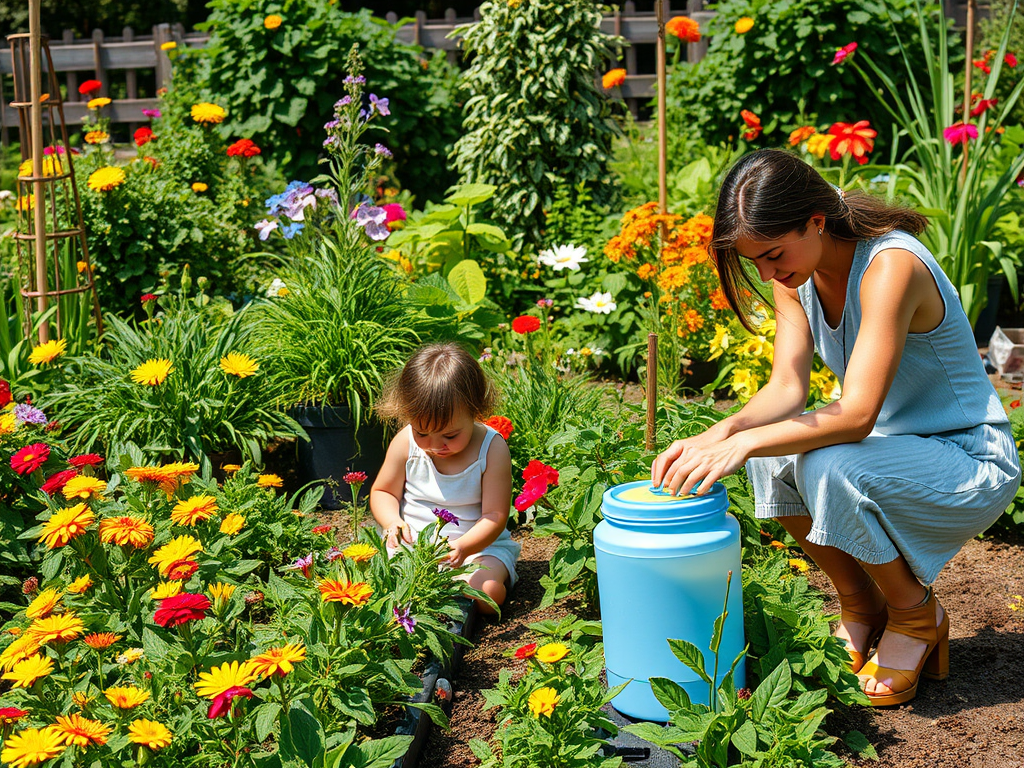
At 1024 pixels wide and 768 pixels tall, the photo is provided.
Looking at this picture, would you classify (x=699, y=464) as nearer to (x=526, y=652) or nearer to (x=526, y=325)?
(x=526, y=652)

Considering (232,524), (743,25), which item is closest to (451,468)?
(232,524)

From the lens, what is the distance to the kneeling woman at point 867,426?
1.84m

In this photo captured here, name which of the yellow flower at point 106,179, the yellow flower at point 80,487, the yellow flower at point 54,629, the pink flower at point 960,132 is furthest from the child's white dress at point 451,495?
the pink flower at point 960,132

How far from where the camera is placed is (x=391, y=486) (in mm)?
2582

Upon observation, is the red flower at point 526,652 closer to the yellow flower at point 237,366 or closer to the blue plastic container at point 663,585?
the blue plastic container at point 663,585

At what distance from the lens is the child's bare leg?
2369 mm

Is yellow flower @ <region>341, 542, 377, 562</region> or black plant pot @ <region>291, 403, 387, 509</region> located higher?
yellow flower @ <region>341, 542, 377, 562</region>

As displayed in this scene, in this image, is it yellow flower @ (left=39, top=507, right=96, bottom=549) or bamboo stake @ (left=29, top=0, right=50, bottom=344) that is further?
bamboo stake @ (left=29, top=0, right=50, bottom=344)

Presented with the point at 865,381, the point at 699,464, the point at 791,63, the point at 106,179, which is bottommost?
the point at 699,464

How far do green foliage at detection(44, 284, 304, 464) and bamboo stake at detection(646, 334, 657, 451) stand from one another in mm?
1337

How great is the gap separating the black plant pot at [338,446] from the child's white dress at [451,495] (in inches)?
22.8

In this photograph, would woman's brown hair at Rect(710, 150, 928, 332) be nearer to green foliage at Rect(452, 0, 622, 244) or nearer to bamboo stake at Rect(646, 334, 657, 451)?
bamboo stake at Rect(646, 334, 657, 451)

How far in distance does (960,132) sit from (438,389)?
2953 mm

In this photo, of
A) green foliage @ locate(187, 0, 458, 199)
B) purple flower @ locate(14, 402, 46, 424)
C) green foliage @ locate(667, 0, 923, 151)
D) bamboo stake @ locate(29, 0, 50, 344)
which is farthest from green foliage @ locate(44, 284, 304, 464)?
green foliage @ locate(667, 0, 923, 151)
